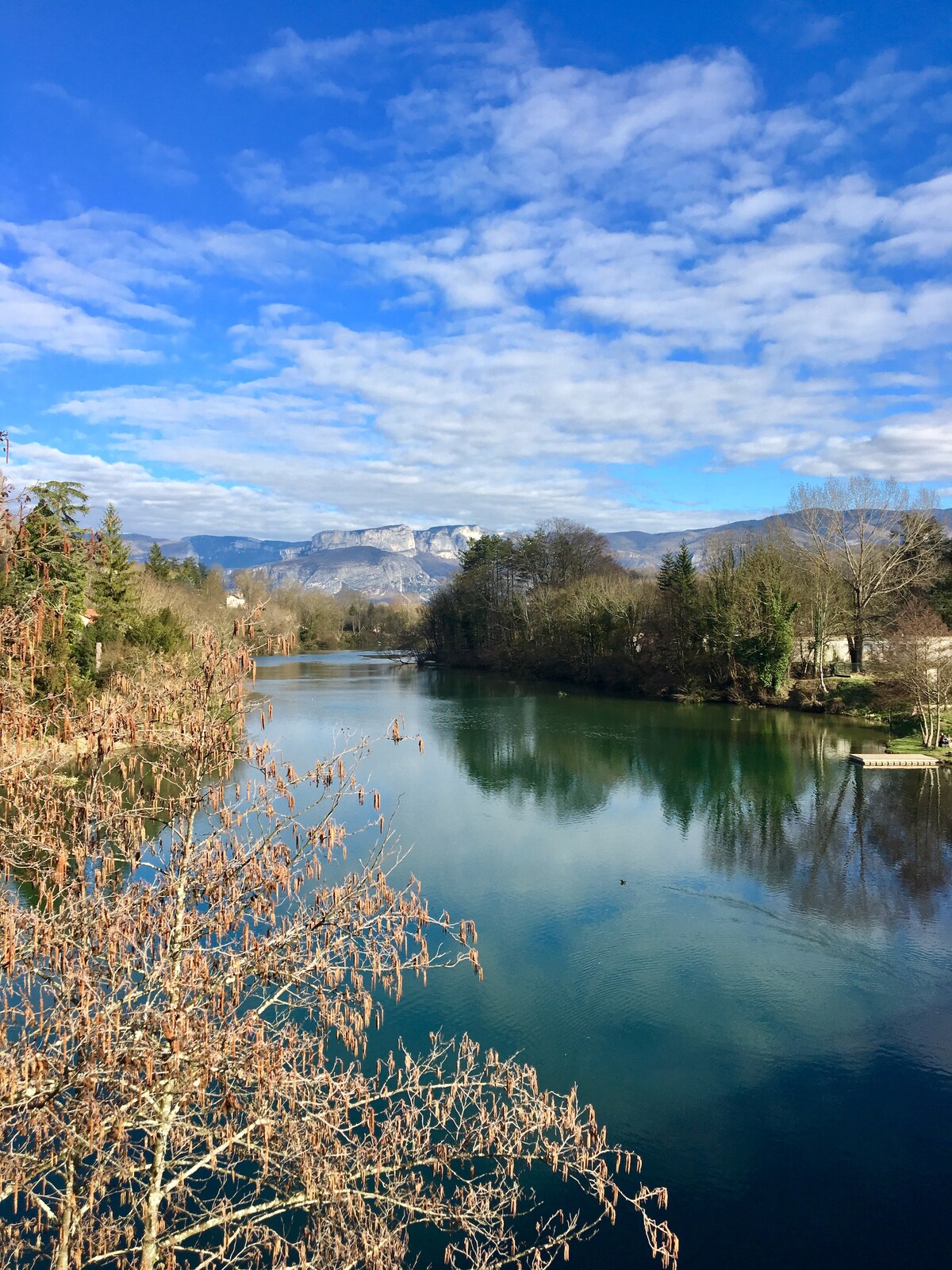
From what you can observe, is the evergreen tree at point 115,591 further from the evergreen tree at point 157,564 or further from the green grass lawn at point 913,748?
the green grass lawn at point 913,748

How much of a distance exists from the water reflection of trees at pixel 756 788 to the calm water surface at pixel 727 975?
10cm

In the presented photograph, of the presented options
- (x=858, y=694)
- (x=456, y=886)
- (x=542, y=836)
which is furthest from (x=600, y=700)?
A: (x=456, y=886)

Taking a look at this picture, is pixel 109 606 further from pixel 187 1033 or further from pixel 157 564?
pixel 157 564

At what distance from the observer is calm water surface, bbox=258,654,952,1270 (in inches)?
298

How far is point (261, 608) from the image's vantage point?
5.42m

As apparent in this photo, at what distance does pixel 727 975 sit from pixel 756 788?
12.2 meters

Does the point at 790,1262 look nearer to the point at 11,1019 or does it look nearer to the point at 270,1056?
the point at 270,1056

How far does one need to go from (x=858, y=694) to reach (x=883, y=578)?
730 centimetres

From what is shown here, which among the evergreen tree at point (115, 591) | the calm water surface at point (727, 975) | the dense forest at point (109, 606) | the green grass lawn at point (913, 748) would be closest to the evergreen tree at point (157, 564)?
the dense forest at point (109, 606)

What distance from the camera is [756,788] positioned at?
23.2 meters

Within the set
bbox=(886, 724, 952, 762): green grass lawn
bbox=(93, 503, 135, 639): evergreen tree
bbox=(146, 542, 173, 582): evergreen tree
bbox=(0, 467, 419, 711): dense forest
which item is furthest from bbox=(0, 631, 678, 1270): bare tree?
bbox=(146, 542, 173, 582): evergreen tree

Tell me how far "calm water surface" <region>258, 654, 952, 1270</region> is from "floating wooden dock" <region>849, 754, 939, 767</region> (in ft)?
2.79

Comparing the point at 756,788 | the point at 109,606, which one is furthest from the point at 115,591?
the point at 756,788

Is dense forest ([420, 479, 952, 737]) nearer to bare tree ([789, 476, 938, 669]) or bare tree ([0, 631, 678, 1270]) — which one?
bare tree ([789, 476, 938, 669])
